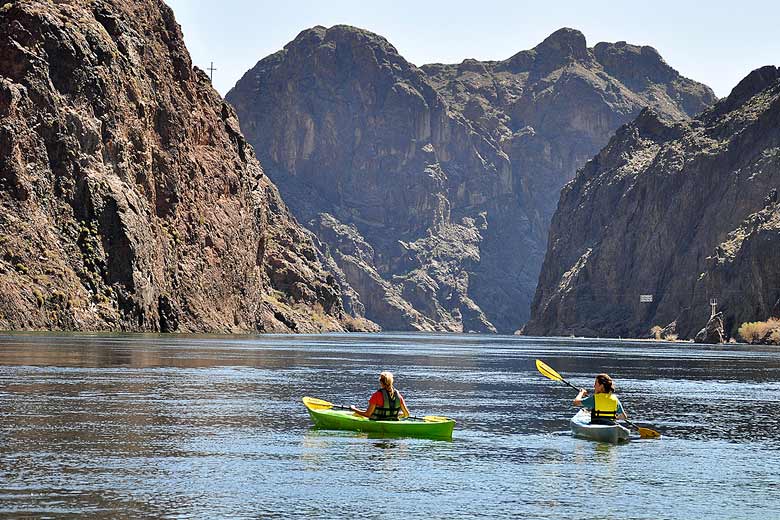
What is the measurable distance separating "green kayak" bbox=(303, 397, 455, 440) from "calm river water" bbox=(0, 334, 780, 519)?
0.65 meters

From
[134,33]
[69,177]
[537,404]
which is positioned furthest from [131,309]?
[537,404]

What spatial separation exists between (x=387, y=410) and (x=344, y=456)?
18.3ft

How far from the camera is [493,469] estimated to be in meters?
35.1

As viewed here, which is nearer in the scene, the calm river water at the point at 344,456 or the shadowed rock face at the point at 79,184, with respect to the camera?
the calm river water at the point at 344,456

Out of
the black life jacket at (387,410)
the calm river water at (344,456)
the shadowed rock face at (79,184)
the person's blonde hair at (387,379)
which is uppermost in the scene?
the shadowed rock face at (79,184)

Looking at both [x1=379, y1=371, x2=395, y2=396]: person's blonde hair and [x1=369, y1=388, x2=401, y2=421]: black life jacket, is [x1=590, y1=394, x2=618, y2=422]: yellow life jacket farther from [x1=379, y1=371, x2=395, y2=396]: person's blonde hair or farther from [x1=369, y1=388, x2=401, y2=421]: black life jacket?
[x1=379, y1=371, x2=395, y2=396]: person's blonde hair

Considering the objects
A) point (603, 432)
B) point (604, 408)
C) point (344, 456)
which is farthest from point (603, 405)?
point (344, 456)

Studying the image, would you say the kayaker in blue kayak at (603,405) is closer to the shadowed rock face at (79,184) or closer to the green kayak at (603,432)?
the green kayak at (603,432)

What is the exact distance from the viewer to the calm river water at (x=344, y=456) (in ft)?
93.9

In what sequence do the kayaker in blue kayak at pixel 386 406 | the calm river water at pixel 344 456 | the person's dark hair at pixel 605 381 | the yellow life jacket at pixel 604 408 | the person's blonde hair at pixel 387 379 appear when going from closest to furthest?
the calm river water at pixel 344 456
the person's blonde hair at pixel 387 379
the kayaker in blue kayak at pixel 386 406
the person's dark hair at pixel 605 381
the yellow life jacket at pixel 604 408

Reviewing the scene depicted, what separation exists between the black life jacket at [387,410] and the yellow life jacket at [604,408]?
23.6ft

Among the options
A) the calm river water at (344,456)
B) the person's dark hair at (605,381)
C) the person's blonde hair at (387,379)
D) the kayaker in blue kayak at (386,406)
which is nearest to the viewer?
the calm river water at (344,456)

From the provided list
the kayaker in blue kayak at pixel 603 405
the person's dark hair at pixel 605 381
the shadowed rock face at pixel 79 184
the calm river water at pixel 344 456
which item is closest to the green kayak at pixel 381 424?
the calm river water at pixel 344 456

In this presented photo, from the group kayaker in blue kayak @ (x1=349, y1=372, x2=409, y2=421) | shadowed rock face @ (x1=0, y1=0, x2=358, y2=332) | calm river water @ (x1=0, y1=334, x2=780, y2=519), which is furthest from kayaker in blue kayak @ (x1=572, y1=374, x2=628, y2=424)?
shadowed rock face @ (x1=0, y1=0, x2=358, y2=332)
